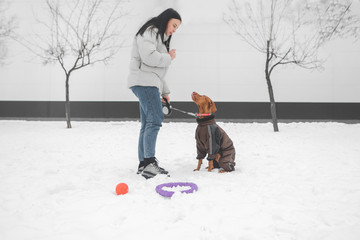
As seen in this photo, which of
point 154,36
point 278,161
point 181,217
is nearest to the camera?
point 181,217

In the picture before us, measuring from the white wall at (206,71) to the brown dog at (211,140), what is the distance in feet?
21.3

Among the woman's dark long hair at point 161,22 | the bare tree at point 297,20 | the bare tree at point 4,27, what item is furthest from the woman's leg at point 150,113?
the bare tree at point 4,27

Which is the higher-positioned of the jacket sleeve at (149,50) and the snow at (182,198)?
the jacket sleeve at (149,50)

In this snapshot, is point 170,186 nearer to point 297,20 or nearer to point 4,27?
point 297,20

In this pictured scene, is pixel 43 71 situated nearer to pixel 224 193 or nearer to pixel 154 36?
pixel 154 36

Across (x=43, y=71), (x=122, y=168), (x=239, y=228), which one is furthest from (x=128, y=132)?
(x=239, y=228)

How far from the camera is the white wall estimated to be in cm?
948

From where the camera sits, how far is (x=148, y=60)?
9.49ft

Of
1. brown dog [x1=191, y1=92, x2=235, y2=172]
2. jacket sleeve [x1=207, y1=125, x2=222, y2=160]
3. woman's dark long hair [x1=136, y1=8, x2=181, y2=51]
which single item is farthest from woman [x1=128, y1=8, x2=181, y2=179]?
jacket sleeve [x1=207, y1=125, x2=222, y2=160]

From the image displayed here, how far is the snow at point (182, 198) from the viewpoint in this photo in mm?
1766

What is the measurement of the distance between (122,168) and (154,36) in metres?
1.74

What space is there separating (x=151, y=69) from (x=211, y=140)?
3.53 ft

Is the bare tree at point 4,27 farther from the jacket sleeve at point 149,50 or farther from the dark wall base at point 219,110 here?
the jacket sleeve at point 149,50

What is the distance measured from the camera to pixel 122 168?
3572 millimetres
